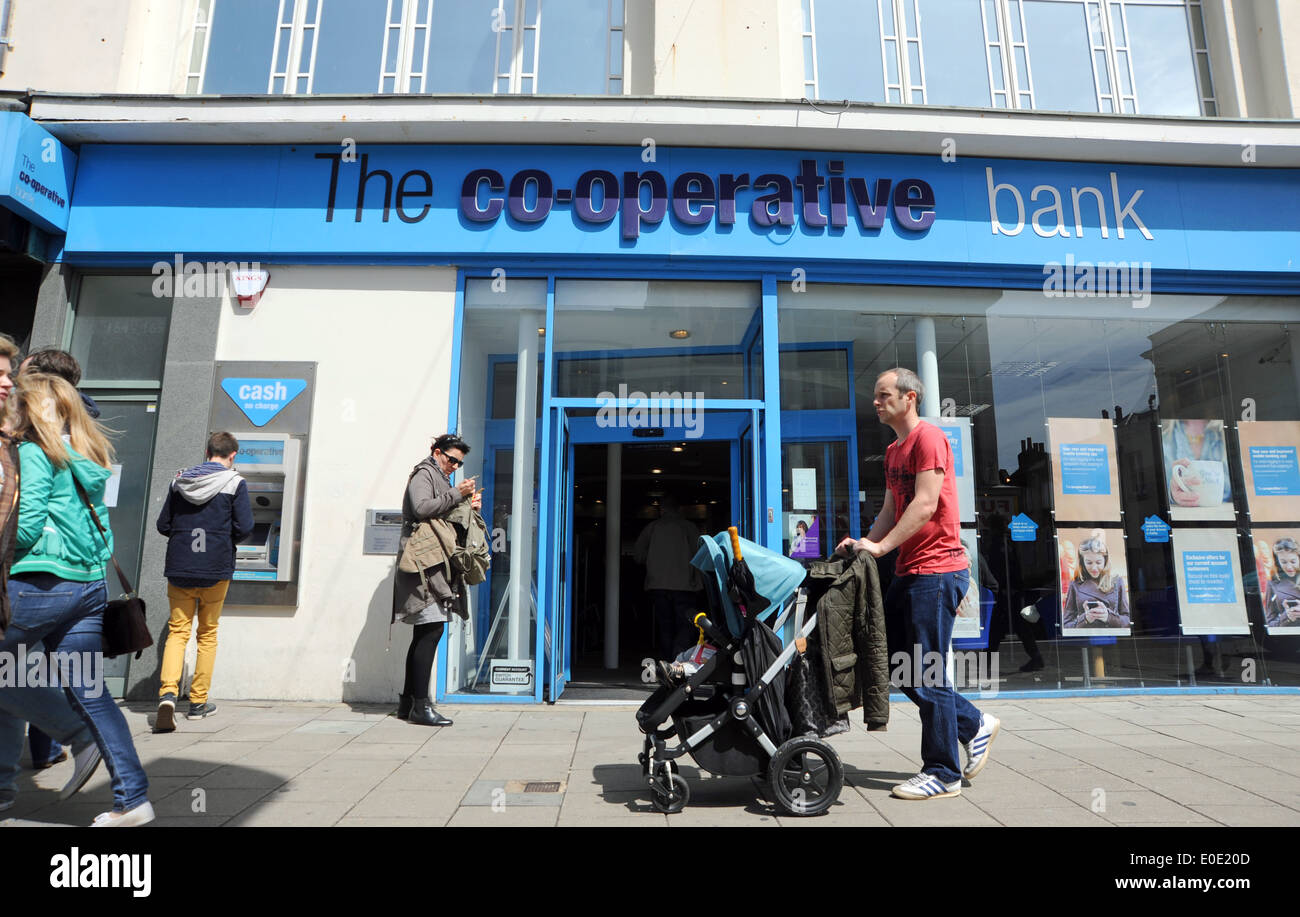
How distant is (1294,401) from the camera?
6.94 m

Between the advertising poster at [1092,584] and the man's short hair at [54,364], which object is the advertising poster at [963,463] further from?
the man's short hair at [54,364]

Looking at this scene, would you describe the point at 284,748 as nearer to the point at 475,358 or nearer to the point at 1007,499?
the point at 475,358

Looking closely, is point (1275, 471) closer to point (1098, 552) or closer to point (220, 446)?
point (1098, 552)

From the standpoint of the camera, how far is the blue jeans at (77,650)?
2783 millimetres

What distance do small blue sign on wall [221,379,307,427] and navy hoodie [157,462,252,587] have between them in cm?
104

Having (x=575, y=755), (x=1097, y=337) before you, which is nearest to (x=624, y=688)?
(x=575, y=755)

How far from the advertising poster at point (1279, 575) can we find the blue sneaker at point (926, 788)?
16.3ft

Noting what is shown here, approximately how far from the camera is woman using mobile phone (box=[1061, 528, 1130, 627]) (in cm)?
645

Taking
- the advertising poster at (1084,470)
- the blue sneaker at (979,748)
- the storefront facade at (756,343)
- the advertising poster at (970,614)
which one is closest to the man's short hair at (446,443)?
the storefront facade at (756,343)

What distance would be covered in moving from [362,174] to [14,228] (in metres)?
2.79

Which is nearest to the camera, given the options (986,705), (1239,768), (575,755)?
(1239,768)

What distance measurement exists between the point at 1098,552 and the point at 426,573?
5.52 m

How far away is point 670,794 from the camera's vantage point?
327 centimetres

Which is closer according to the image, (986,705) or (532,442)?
(986,705)
